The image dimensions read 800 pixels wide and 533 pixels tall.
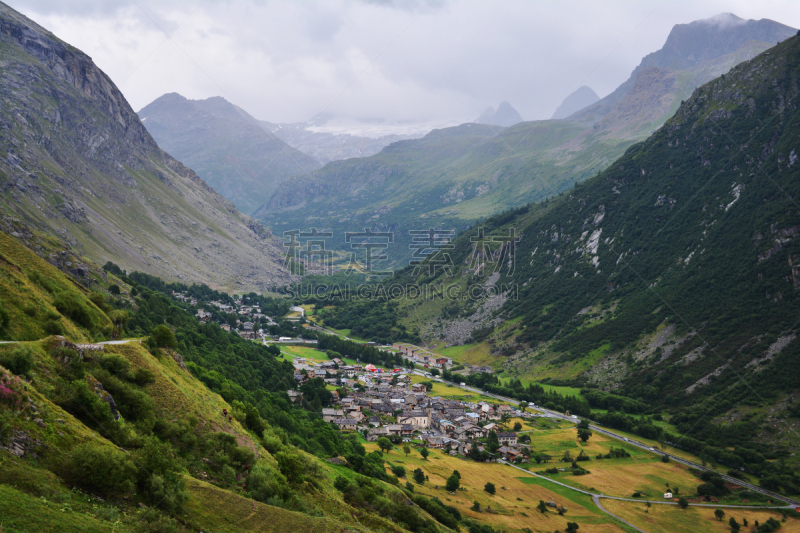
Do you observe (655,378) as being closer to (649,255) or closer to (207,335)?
(649,255)

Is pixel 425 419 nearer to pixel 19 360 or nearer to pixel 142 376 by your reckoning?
pixel 142 376

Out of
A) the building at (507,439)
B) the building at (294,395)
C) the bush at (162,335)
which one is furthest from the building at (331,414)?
the bush at (162,335)

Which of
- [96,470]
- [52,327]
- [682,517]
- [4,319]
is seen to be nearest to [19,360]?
[96,470]

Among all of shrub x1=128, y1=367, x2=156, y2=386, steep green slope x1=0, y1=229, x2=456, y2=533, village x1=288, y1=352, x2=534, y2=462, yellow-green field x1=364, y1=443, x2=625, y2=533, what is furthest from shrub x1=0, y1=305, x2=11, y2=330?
village x1=288, y1=352, x2=534, y2=462

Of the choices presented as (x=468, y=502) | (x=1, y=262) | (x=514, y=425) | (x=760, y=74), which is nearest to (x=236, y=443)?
(x=1, y=262)

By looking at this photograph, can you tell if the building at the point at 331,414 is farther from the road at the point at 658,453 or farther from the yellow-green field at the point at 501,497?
the road at the point at 658,453

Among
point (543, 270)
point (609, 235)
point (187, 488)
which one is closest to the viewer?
point (187, 488)

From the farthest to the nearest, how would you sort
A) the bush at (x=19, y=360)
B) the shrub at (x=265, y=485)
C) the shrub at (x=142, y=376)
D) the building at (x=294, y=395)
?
the building at (x=294, y=395) < the shrub at (x=142, y=376) < the shrub at (x=265, y=485) < the bush at (x=19, y=360)
